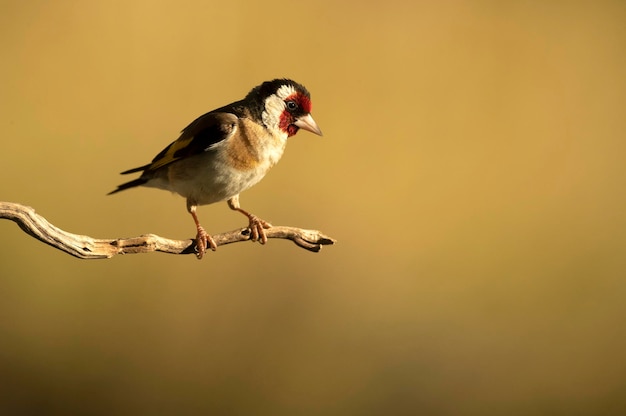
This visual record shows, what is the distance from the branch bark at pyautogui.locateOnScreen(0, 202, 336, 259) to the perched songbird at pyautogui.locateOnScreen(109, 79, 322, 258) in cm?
6

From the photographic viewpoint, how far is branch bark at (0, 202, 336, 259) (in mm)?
1783

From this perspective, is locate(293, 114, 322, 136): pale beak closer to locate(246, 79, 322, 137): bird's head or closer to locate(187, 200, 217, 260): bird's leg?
locate(246, 79, 322, 137): bird's head

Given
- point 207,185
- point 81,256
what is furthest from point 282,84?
point 81,256

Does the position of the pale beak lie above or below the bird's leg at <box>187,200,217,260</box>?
above

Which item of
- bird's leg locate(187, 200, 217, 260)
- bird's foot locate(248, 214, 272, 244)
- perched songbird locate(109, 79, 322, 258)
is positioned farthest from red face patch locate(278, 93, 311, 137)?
bird's leg locate(187, 200, 217, 260)

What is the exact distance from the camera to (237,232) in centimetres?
229

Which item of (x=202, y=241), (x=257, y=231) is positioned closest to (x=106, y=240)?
(x=202, y=241)

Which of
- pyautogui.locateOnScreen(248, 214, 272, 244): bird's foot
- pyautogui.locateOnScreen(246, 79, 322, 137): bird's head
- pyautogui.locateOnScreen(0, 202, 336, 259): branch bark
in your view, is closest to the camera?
pyautogui.locateOnScreen(0, 202, 336, 259): branch bark

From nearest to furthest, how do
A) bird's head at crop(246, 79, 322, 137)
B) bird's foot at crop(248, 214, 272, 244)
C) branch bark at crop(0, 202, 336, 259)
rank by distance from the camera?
branch bark at crop(0, 202, 336, 259), bird's head at crop(246, 79, 322, 137), bird's foot at crop(248, 214, 272, 244)

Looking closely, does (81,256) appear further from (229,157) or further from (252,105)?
(252,105)

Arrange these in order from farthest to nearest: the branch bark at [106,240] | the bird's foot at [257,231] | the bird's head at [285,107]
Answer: the bird's foot at [257,231] → the bird's head at [285,107] → the branch bark at [106,240]

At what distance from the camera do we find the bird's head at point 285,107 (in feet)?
7.18

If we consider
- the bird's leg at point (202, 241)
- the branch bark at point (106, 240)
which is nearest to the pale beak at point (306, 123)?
the branch bark at point (106, 240)

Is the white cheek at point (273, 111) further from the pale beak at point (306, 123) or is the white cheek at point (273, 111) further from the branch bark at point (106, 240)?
the branch bark at point (106, 240)
